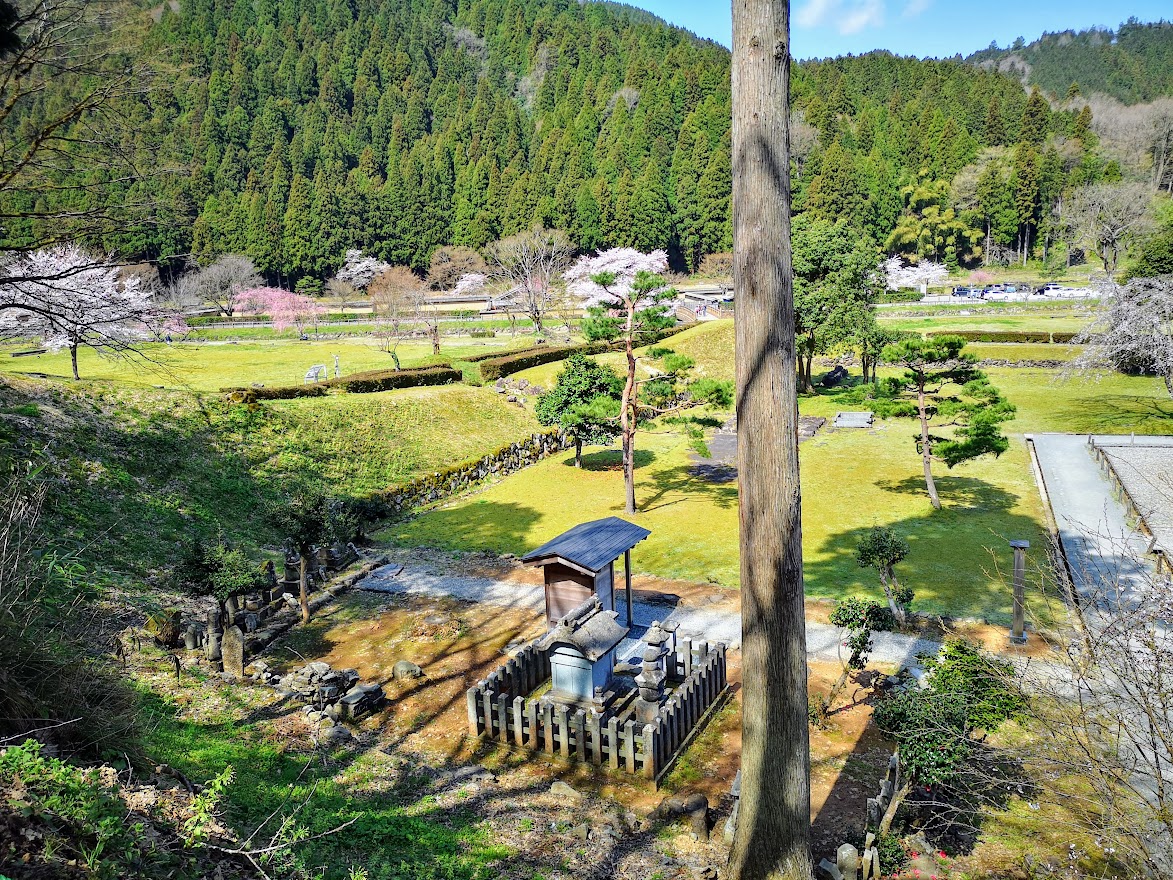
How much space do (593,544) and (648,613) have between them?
6.74 ft

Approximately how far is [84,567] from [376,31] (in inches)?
4021

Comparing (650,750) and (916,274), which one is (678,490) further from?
(916,274)

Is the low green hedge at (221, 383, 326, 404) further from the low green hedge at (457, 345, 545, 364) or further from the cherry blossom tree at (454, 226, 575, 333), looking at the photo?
the cherry blossom tree at (454, 226, 575, 333)

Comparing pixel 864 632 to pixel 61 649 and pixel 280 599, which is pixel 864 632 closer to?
pixel 61 649

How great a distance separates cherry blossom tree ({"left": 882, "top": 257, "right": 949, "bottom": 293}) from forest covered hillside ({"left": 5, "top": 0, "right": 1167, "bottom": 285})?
2.32 metres

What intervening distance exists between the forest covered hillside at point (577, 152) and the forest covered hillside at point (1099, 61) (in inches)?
1310

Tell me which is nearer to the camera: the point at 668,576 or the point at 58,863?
the point at 58,863

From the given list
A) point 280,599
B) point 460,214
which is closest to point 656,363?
point 280,599

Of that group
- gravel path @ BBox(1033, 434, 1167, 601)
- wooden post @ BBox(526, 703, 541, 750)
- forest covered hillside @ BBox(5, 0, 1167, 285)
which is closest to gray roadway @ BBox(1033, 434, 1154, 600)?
gravel path @ BBox(1033, 434, 1167, 601)

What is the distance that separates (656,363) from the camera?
110 feet

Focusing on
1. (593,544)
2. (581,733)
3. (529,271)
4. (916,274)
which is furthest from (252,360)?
(916,274)

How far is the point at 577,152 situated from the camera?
68.2 metres

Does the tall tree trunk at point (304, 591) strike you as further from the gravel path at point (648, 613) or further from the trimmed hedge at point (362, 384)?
A: the trimmed hedge at point (362, 384)

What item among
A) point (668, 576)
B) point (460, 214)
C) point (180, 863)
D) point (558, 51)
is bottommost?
point (668, 576)
